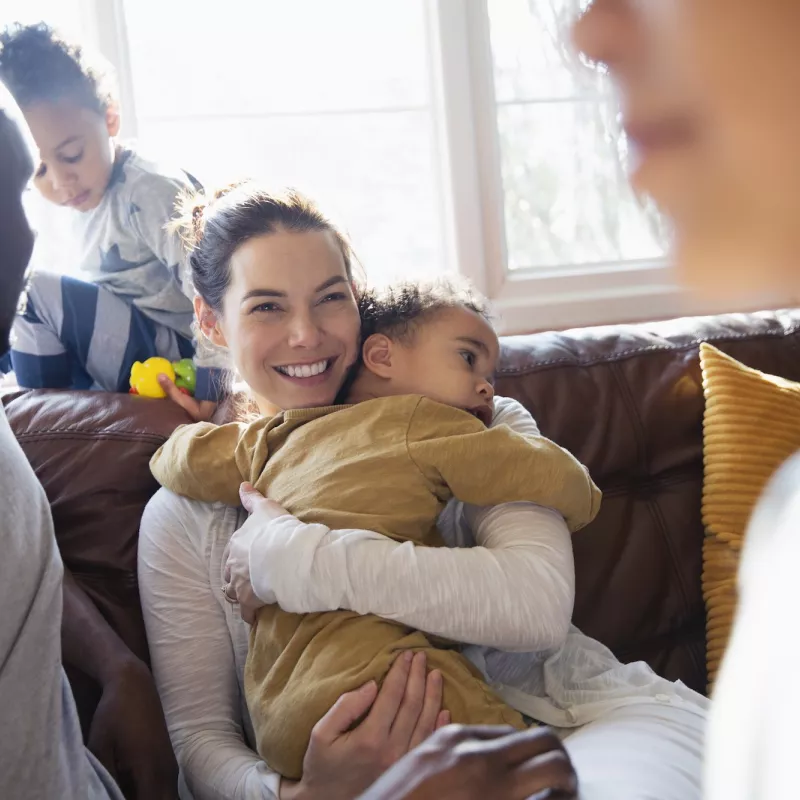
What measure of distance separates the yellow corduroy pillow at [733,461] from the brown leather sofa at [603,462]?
5 cm

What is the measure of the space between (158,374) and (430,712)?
93 centimetres

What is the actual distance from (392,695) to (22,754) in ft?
1.19

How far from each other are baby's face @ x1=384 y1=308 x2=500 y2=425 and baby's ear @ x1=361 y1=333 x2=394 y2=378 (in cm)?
1

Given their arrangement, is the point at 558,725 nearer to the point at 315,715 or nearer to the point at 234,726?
the point at 315,715

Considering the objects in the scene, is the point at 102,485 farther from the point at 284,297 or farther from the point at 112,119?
the point at 112,119

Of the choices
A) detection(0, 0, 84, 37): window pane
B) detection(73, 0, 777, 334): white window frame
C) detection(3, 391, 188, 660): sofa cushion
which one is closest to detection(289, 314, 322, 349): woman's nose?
detection(3, 391, 188, 660): sofa cushion

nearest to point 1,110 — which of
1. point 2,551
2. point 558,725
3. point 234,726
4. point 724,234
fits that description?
point 2,551

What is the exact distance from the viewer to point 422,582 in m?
1.01

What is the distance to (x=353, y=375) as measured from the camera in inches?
51.6

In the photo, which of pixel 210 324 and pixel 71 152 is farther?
pixel 71 152

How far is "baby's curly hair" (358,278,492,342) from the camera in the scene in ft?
4.17

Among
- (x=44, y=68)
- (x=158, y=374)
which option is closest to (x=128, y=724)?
(x=158, y=374)

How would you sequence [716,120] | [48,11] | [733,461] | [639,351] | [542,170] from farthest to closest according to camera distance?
[542,170]
[48,11]
[639,351]
[733,461]
[716,120]

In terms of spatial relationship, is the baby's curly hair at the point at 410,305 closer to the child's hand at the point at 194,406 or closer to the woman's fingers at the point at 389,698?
the child's hand at the point at 194,406
